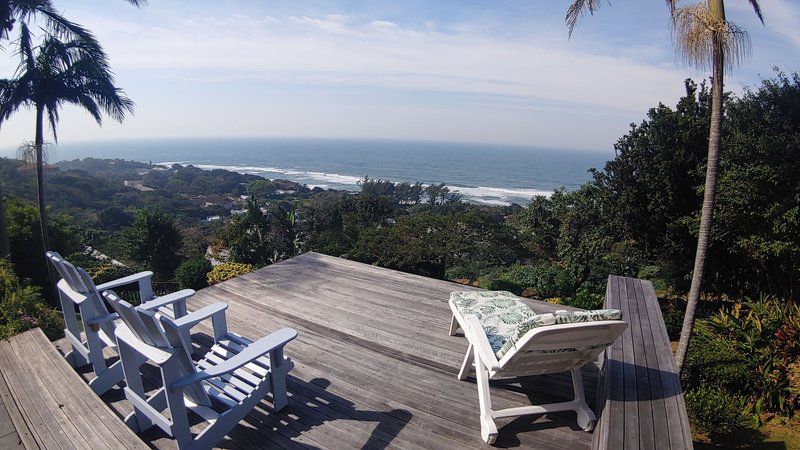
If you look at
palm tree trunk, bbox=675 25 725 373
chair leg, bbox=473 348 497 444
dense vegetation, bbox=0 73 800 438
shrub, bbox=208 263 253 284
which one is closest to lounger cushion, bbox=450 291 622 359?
chair leg, bbox=473 348 497 444

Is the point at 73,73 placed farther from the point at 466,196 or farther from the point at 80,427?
the point at 466,196

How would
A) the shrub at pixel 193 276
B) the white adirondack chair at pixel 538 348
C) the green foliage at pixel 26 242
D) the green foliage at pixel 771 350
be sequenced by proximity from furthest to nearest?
the green foliage at pixel 26 242
the shrub at pixel 193 276
the green foliage at pixel 771 350
the white adirondack chair at pixel 538 348

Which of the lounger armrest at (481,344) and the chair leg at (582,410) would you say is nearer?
the lounger armrest at (481,344)

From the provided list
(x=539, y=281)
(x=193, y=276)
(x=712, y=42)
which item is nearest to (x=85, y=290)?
(x=193, y=276)

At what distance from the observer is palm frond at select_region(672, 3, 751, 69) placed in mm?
4652

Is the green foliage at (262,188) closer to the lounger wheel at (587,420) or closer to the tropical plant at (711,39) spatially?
the tropical plant at (711,39)

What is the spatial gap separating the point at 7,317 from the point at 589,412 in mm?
5037

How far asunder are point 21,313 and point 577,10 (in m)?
7.37

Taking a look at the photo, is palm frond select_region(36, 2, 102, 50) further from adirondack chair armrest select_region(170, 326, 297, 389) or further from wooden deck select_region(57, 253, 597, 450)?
adirondack chair armrest select_region(170, 326, 297, 389)

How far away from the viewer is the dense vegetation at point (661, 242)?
5.32 m

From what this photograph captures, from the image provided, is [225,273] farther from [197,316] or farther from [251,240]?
[251,240]

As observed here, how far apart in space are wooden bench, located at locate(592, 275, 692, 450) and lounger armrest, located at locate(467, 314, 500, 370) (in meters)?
0.68

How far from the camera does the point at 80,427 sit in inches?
83.2

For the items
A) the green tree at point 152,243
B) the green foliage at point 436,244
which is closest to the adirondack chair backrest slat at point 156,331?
the green foliage at point 436,244
